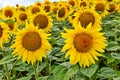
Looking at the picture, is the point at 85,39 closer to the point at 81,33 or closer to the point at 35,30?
the point at 81,33

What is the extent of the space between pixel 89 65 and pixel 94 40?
0.67 feet

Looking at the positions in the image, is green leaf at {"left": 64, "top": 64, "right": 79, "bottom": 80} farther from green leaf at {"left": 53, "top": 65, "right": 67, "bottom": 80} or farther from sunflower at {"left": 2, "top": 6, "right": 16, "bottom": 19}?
sunflower at {"left": 2, "top": 6, "right": 16, "bottom": 19}

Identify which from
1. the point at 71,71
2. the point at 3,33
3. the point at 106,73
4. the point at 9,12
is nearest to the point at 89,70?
the point at 71,71

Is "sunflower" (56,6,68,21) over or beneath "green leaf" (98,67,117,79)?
beneath

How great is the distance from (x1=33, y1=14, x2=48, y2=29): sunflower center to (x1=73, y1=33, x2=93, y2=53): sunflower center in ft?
5.21

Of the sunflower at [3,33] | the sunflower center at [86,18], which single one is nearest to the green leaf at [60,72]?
the sunflower center at [86,18]

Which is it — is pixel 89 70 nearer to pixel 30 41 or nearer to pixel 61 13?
pixel 30 41

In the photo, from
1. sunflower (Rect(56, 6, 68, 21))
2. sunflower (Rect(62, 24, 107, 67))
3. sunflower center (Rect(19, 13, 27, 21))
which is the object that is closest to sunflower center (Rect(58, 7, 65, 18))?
sunflower (Rect(56, 6, 68, 21))

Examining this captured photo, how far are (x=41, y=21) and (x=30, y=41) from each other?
1493 mm

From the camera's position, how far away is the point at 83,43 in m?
3.00

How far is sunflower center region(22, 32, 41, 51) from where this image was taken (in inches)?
132

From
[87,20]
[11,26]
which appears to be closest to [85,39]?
[87,20]

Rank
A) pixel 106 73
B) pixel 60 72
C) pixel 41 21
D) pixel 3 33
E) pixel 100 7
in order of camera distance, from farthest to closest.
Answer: pixel 100 7 → pixel 41 21 → pixel 3 33 → pixel 106 73 → pixel 60 72

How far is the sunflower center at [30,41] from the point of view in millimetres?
3357
